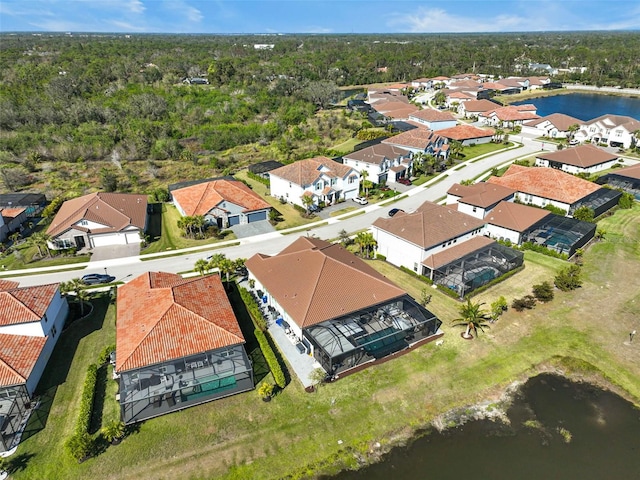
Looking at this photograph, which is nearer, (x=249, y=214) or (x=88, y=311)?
(x=88, y=311)

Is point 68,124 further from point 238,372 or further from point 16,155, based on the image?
point 238,372

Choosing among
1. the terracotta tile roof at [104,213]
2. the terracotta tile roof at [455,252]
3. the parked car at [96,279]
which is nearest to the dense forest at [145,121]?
the terracotta tile roof at [104,213]

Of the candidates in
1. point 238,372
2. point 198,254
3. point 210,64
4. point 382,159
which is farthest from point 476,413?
point 210,64

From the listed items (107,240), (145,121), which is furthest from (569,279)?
(145,121)

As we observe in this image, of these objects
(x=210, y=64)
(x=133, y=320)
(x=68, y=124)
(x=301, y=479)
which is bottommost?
(x=301, y=479)

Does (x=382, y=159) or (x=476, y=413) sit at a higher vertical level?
(x=382, y=159)

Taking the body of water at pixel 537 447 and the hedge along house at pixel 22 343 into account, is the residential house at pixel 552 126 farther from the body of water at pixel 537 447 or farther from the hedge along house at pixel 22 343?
the hedge along house at pixel 22 343

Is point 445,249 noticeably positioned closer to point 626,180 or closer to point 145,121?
point 626,180
